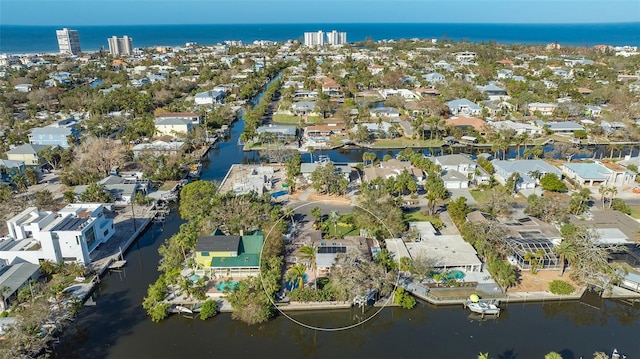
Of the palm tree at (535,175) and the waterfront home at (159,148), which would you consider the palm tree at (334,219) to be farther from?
the waterfront home at (159,148)

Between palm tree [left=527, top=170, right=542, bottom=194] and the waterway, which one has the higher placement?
palm tree [left=527, top=170, right=542, bottom=194]

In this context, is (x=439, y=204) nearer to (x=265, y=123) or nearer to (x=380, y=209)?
(x=380, y=209)

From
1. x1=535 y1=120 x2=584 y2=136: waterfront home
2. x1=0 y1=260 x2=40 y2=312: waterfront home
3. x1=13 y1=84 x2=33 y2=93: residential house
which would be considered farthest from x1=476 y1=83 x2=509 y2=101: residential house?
x1=13 y1=84 x2=33 y2=93: residential house

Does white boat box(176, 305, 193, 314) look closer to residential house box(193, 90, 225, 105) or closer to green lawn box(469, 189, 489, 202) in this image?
green lawn box(469, 189, 489, 202)

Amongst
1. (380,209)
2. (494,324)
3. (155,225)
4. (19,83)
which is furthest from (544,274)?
(19,83)

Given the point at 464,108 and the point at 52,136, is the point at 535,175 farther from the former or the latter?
the point at 52,136
